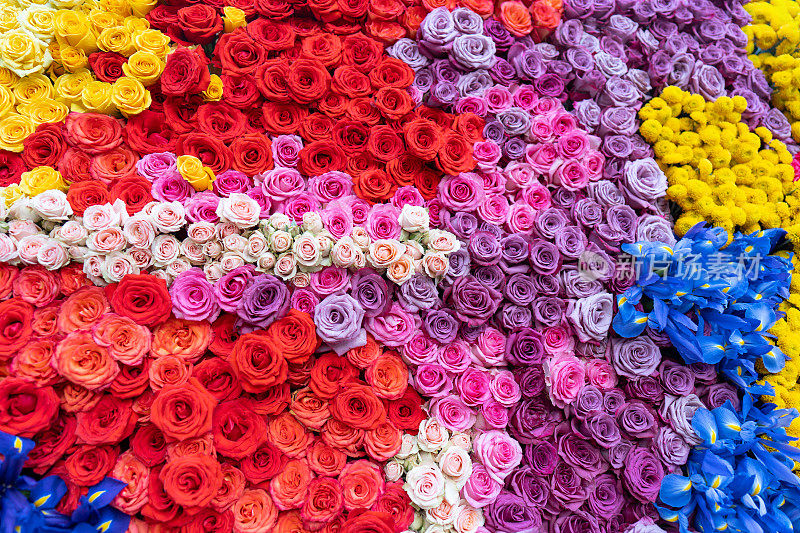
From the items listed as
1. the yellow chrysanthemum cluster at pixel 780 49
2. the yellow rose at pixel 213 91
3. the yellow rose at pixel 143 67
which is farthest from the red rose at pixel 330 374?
the yellow chrysanthemum cluster at pixel 780 49

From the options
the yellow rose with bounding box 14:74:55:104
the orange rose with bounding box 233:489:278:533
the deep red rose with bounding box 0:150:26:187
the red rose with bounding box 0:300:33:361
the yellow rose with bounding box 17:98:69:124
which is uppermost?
the yellow rose with bounding box 14:74:55:104

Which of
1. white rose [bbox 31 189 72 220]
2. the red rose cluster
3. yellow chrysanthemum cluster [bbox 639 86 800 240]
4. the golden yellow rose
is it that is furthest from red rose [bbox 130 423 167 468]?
yellow chrysanthemum cluster [bbox 639 86 800 240]

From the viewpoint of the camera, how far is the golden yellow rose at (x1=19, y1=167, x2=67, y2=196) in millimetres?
1441

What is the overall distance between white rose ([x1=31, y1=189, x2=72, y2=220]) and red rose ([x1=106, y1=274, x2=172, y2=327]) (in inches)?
11.4

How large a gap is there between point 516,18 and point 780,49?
123 centimetres

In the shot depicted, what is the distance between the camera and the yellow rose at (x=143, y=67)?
1563 mm

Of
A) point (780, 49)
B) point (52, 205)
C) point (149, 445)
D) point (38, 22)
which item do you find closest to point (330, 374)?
point (149, 445)

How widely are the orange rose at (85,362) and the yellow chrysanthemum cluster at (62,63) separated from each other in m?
0.72

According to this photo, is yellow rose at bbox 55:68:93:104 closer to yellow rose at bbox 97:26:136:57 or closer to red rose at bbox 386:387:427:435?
yellow rose at bbox 97:26:136:57

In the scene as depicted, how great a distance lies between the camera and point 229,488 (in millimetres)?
1281

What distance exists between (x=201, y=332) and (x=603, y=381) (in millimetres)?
1256

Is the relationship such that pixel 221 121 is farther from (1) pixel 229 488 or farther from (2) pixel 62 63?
(1) pixel 229 488

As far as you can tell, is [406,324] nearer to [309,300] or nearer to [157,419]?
[309,300]

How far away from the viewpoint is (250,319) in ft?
4.36
